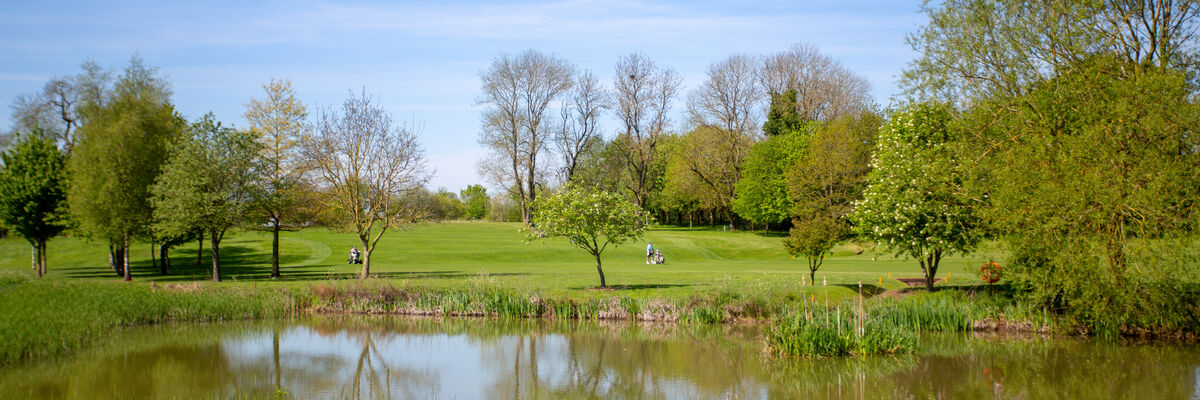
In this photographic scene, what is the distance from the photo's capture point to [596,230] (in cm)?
2688

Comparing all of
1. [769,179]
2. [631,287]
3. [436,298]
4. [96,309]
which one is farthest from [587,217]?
[769,179]

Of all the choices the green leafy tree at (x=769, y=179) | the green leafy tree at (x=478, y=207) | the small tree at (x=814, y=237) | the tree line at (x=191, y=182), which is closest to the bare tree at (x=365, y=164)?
the tree line at (x=191, y=182)

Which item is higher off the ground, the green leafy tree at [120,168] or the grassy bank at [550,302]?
the green leafy tree at [120,168]

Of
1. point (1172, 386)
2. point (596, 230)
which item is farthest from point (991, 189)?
point (596, 230)

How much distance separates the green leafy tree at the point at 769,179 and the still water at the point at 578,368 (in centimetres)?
4181

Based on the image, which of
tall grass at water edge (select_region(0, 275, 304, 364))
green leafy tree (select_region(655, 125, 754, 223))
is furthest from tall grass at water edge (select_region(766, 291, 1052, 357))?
green leafy tree (select_region(655, 125, 754, 223))

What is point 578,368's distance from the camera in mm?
17484

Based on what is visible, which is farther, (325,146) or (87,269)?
(87,269)

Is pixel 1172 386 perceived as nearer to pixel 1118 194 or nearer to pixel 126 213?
pixel 1118 194

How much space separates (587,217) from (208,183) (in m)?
16.8

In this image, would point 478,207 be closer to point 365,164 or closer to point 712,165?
point 712,165

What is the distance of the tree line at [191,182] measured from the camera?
3234 cm

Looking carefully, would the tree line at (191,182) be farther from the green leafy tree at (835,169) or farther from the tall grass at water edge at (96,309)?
the green leafy tree at (835,169)

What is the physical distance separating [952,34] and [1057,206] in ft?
22.1
